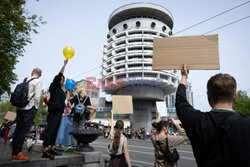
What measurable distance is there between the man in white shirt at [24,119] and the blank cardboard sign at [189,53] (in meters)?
2.38

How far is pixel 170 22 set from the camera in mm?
45969

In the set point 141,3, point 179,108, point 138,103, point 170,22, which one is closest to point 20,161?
point 179,108

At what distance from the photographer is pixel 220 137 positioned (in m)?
1.06

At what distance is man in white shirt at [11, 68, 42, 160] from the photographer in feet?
8.69

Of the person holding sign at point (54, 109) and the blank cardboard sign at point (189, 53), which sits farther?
the person holding sign at point (54, 109)

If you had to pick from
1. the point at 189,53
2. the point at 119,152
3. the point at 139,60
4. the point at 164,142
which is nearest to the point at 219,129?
the point at 189,53

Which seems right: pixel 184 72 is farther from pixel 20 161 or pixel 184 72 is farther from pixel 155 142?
pixel 20 161

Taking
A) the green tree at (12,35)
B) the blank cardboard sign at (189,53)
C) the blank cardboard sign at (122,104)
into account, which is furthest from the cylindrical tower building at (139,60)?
the blank cardboard sign at (189,53)

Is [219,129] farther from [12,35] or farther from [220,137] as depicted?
[12,35]

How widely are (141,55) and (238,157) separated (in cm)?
3683

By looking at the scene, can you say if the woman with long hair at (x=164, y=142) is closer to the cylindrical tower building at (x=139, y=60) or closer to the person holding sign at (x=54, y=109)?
the person holding sign at (x=54, y=109)

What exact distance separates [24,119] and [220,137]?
3083 mm

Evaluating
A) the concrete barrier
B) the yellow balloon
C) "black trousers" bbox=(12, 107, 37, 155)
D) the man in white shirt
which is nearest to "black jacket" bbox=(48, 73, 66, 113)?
the man in white shirt

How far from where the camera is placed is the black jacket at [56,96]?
129 inches
